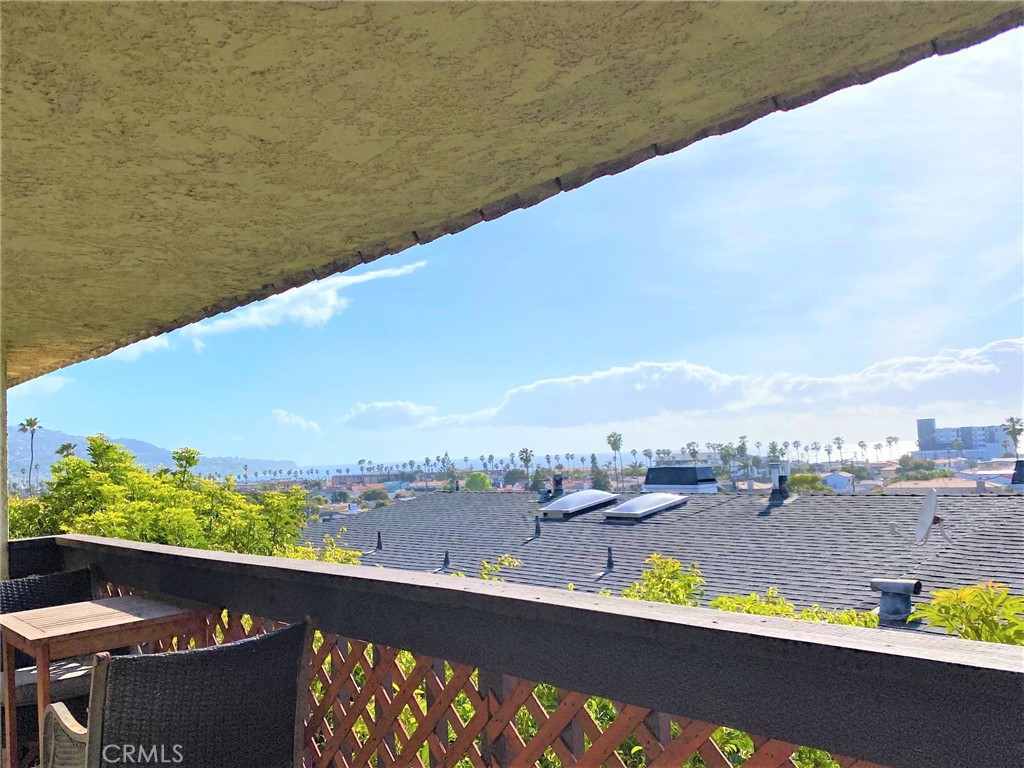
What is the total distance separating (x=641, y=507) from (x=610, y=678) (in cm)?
1322

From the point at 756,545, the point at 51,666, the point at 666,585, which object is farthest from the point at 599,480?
the point at 51,666

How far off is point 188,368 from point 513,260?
84662mm

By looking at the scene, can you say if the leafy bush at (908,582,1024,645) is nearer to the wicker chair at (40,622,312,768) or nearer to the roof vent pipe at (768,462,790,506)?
the wicker chair at (40,622,312,768)

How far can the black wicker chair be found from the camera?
311 cm

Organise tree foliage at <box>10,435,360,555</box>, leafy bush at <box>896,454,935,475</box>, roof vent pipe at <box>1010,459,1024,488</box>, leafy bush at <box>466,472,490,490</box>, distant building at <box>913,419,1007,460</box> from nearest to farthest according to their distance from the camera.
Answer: tree foliage at <box>10,435,360,555</box>, roof vent pipe at <box>1010,459,1024,488</box>, leafy bush at <box>466,472,490,490</box>, leafy bush at <box>896,454,935,475</box>, distant building at <box>913,419,1007,460</box>

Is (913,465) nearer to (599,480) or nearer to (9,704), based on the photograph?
(599,480)

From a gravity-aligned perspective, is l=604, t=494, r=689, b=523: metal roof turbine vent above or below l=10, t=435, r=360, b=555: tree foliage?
below

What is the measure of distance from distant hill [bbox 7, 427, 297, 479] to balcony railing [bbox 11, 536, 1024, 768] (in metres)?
4.75

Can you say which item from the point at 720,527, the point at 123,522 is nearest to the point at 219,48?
the point at 123,522

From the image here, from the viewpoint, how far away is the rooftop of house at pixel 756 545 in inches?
367

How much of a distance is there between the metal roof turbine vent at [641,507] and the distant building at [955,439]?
5665 centimetres

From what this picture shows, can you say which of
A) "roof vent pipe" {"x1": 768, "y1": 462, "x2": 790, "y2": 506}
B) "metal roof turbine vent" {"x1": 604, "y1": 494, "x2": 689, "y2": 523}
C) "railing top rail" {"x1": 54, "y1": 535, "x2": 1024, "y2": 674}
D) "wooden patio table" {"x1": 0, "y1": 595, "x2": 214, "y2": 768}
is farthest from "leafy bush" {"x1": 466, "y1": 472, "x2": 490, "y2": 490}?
"railing top rail" {"x1": 54, "y1": 535, "x2": 1024, "y2": 674}

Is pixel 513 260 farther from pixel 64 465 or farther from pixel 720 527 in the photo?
pixel 64 465

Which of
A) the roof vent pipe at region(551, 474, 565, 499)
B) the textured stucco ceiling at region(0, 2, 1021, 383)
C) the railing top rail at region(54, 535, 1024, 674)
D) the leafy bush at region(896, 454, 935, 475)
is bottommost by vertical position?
the leafy bush at region(896, 454, 935, 475)
